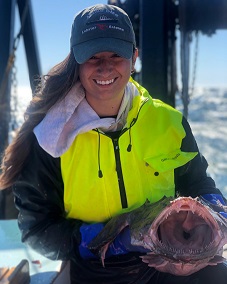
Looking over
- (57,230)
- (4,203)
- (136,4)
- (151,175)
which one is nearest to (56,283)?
(57,230)

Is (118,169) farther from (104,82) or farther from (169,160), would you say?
(104,82)

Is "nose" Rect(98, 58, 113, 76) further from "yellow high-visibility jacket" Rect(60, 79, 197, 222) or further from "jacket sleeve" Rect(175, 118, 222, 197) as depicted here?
"jacket sleeve" Rect(175, 118, 222, 197)

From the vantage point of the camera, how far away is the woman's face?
2324mm

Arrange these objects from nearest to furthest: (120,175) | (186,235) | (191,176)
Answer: (186,235) < (120,175) < (191,176)

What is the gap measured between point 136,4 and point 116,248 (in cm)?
364

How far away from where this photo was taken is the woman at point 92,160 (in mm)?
2373

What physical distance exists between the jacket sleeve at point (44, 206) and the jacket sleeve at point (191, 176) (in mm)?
628

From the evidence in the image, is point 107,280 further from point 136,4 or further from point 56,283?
point 136,4

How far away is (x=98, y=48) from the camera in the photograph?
2252 millimetres

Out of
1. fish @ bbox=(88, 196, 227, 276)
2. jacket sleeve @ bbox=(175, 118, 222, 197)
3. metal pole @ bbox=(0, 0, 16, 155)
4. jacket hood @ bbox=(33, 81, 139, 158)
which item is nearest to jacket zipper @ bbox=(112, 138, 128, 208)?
jacket hood @ bbox=(33, 81, 139, 158)

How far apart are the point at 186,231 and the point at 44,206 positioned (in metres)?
0.85

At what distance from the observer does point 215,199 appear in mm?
2473

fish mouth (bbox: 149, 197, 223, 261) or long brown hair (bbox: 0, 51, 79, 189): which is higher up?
long brown hair (bbox: 0, 51, 79, 189)

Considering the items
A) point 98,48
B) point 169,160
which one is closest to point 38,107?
point 98,48
